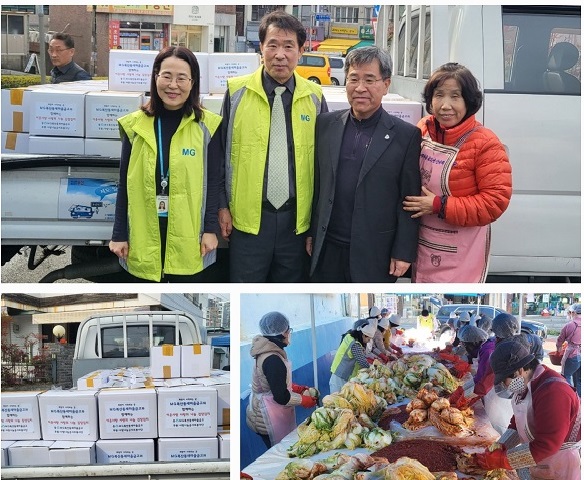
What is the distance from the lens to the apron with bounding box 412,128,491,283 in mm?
3090

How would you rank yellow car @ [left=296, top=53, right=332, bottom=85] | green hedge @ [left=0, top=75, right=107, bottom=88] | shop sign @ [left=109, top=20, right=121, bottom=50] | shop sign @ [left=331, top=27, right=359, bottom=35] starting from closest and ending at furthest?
green hedge @ [left=0, top=75, right=107, bottom=88] < shop sign @ [left=109, top=20, right=121, bottom=50] < yellow car @ [left=296, top=53, right=332, bottom=85] < shop sign @ [left=331, top=27, right=359, bottom=35]

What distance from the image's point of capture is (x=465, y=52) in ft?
12.0

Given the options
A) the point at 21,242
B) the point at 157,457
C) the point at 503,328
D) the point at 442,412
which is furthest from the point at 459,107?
the point at 21,242

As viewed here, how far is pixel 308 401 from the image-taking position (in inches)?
110

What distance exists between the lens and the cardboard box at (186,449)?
10.2ft

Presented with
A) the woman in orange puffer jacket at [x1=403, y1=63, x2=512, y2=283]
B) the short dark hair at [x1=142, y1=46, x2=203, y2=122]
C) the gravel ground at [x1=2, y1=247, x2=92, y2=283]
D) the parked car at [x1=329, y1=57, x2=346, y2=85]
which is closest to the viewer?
the woman in orange puffer jacket at [x1=403, y1=63, x2=512, y2=283]

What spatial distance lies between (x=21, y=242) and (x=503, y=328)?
7.99 feet

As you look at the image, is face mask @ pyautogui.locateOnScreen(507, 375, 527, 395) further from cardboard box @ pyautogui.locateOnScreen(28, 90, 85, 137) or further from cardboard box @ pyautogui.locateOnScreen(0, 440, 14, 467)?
cardboard box @ pyautogui.locateOnScreen(28, 90, 85, 137)

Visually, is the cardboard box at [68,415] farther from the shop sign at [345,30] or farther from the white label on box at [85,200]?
the shop sign at [345,30]

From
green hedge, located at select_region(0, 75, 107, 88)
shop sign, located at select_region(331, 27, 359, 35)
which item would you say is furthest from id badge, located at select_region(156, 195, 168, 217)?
shop sign, located at select_region(331, 27, 359, 35)

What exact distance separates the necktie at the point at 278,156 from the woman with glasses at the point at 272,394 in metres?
0.71

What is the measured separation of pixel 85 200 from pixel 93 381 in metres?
0.95

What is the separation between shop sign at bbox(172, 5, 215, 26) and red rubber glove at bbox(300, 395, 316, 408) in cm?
Result: 1150

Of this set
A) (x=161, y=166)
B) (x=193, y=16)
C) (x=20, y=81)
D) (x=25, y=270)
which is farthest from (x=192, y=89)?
(x=193, y=16)
